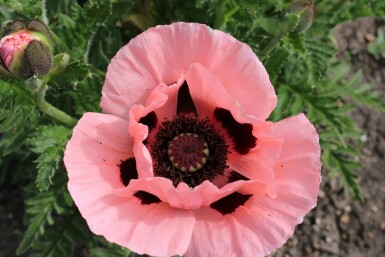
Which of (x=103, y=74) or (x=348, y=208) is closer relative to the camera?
(x=103, y=74)

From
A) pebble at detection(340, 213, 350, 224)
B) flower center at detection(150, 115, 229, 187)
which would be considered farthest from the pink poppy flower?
pebble at detection(340, 213, 350, 224)

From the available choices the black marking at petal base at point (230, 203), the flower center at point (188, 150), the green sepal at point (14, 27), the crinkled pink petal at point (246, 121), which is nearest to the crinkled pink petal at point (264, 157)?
the crinkled pink petal at point (246, 121)

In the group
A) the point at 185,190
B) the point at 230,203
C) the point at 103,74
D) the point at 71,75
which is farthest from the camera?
the point at 103,74

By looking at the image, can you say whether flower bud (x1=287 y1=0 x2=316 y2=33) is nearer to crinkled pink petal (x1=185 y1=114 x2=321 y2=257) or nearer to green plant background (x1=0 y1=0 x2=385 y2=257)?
green plant background (x1=0 y1=0 x2=385 y2=257)

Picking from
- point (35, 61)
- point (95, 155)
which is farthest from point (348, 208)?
point (35, 61)

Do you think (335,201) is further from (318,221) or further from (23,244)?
(23,244)

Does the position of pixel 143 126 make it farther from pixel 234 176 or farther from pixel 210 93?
pixel 234 176

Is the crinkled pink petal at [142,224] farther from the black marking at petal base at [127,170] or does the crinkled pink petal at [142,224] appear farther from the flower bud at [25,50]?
the flower bud at [25,50]
